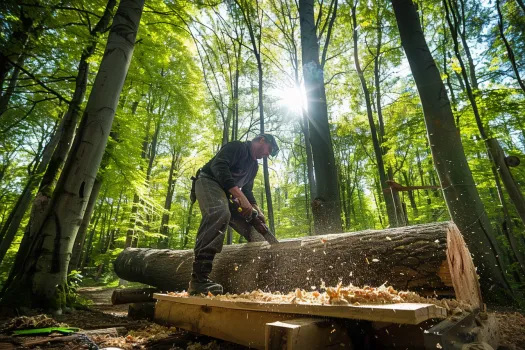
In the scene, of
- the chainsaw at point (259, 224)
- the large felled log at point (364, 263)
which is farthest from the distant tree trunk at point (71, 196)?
the chainsaw at point (259, 224)

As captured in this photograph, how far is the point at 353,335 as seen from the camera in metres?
1.44

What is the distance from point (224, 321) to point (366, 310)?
3.38 ft

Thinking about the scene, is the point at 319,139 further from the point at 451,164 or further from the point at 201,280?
the point at 201,280

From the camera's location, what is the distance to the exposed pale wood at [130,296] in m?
3.74

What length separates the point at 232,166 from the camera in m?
3.11

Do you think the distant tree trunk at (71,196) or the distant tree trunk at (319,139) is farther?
the distant tree trunk at (319,139)

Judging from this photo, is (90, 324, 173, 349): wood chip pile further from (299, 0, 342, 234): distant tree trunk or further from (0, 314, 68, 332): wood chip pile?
(299, 0, 342, 234): distant tree trunk

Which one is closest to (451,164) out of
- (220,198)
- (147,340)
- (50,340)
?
(220,198)

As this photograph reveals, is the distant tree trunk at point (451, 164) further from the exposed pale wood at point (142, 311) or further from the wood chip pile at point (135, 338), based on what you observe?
the exposed pale wood at point (142, 311)

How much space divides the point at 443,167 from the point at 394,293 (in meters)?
3.47

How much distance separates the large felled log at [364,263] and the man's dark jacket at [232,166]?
32.3 inches

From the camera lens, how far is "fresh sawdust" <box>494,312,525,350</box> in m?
1.93

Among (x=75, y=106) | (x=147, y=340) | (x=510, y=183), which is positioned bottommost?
(x=147, y=340)

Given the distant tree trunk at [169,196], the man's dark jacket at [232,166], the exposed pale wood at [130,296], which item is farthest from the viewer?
the distant tree trunk at [169,196]
